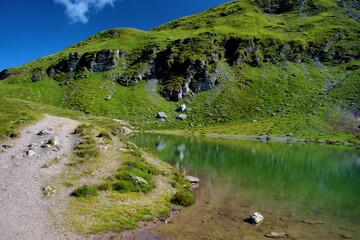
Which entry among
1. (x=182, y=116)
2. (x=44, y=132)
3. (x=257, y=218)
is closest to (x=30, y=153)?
(x=44, y=132)

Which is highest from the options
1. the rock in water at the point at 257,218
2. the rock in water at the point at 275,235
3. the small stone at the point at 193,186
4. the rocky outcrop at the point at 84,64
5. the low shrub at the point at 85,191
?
the rocky outcrop at the point at 84,64

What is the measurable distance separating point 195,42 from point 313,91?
82.7 m

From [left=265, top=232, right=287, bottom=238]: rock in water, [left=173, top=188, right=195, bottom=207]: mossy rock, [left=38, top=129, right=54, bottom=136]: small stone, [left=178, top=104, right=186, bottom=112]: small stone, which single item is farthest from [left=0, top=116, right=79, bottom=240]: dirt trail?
[left=178, top=104, right=186, bottom=112]: small stone

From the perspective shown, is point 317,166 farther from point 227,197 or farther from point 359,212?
point 227,197

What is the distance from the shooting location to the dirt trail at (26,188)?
9703 millimetres

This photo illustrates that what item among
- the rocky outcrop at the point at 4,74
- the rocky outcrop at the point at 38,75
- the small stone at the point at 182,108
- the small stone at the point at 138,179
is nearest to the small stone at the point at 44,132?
the small stone at the point at 138,179

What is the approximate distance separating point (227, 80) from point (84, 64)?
9753 cm

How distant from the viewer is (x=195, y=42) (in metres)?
143

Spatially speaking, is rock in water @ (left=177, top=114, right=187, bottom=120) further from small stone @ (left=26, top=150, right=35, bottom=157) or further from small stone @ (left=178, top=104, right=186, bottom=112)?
small stone @ (left=26, top=150, right=35, bottom=157)

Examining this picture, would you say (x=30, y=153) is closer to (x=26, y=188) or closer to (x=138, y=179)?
(x=26, y=188)

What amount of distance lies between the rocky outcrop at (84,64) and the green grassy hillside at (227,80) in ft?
2.22

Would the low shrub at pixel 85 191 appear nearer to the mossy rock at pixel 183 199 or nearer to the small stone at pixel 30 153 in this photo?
the mossy rock at pixel 183 199

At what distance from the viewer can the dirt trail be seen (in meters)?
9.70

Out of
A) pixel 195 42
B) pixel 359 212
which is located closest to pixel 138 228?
pixel 359 212
